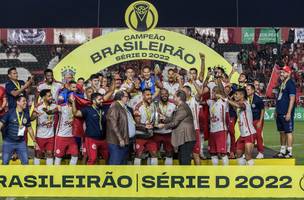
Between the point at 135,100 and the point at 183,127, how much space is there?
1727 mm

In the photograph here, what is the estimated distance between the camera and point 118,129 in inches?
447

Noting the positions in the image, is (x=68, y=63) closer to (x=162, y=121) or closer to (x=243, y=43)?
(x=162, y=121)

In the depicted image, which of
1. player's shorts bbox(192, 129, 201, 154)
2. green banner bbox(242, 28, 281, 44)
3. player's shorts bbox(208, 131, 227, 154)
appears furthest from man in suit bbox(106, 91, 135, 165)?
green banner bbox(242, 28, 281, 44)

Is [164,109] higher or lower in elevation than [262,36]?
lower

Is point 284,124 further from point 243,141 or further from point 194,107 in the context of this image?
point 194,107

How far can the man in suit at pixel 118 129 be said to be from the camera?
37.3 feet

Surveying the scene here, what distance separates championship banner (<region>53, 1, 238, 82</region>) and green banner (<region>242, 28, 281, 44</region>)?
2197 centimetres

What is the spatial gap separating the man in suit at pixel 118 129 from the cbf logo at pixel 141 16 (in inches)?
87.4

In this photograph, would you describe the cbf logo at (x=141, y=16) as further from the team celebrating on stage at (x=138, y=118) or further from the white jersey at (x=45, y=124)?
the white jersey at (x=45, y=124)

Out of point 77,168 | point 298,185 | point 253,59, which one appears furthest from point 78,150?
point 253,59

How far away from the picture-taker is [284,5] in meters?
32.8

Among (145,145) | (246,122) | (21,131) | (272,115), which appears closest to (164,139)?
(145,145)

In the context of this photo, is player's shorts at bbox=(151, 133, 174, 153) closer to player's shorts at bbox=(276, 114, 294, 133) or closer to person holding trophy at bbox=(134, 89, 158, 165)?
person holding trophy at bbox=(134, 89, 158, 165)

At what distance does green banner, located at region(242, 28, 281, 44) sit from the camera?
35531mm
